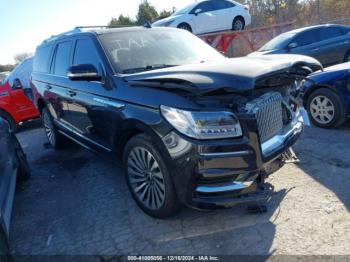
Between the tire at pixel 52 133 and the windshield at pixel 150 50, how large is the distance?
8.42ft

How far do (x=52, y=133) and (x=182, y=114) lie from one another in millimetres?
4185

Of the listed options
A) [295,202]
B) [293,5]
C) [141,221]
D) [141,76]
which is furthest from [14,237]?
[293,5]

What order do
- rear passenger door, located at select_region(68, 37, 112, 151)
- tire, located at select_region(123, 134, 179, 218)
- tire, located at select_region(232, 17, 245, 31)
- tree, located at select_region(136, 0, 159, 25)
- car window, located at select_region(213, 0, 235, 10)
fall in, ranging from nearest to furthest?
tire, located at select_region(123, 134, 179, 218) < rear passenger door, located at select_region(68, 37, 112, 151) < car window, located at select_region(213, 0, 235, 10) < tire, located at select_region(232, 17, 245, 31) < tree, located at select_region(136, 0, 159, 25)

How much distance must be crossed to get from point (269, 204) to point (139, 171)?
55.0 inches

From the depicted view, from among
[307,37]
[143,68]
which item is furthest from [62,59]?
[307,37]

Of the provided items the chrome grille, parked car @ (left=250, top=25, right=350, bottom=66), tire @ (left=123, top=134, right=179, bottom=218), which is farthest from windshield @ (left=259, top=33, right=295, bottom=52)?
tire @ (left=123, top=134, right=179, bottom=218)

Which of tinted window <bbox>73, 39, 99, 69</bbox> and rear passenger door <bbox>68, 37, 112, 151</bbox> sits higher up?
tinted window <bbox>73, 39, 99, 69</bbox>

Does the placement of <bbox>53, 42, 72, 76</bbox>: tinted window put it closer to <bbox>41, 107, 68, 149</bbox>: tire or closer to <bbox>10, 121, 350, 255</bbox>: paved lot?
<bbox>41, 107, 68, 149</bbox>: tire

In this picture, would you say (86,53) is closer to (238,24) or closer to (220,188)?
(220,188)

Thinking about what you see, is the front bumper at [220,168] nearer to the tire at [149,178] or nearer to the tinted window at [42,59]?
the tire at [149,178]

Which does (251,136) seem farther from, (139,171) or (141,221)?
(141,221)

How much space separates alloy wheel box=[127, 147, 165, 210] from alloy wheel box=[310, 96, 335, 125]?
3.66 meters

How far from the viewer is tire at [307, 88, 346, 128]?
5.70m

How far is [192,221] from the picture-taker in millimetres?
3578
